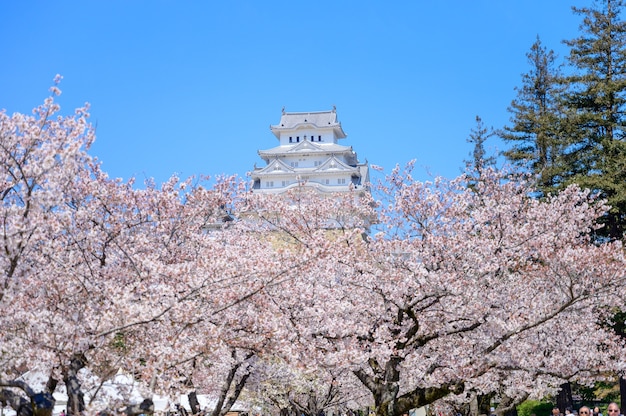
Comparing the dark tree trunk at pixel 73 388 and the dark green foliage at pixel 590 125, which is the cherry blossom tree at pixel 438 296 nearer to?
the dark tree trunk at pixel 73 388

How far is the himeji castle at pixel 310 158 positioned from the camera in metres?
55.1

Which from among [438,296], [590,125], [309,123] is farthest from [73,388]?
[309,123]

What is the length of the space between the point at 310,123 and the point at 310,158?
368cm

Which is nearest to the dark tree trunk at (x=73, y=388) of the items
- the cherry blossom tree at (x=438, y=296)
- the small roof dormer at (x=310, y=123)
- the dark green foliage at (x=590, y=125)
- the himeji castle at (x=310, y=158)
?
the cherry blossom tree at (x=438, y=296)

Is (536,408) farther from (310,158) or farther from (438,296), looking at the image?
(310,158)

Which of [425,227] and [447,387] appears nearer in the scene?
[447,387]

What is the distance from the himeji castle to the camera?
55.1 m

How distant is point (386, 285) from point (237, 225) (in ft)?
16.2

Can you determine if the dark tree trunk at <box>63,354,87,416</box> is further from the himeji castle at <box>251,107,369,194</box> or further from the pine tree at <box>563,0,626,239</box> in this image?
the himeji castle at <box>251,107,369,194</box>

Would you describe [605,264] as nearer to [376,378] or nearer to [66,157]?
[376,378]

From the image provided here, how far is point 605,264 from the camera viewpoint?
11.1 metres

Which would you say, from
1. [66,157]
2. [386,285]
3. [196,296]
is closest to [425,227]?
[386,285]

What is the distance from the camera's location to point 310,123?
60094 mm

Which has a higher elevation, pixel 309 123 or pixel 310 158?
pixel 309 123
